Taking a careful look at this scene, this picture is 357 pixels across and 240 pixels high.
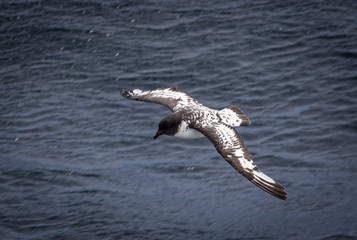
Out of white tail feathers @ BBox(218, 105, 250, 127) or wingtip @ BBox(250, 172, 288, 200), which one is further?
white tail feathers @ BBox(218, 105, 250, 127)

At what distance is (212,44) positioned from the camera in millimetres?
18781

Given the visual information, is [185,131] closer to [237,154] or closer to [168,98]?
[237,154]

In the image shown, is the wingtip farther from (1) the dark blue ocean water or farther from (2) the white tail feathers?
(1) the dark blue ocean water

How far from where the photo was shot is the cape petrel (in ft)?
36.0

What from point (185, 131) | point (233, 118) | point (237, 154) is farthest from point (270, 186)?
point (185, 131)

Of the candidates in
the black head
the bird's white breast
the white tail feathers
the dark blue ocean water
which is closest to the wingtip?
the white tail feathers

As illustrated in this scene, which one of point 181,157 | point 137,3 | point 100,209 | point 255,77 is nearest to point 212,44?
point 255,77

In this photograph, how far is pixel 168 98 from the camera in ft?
46.7

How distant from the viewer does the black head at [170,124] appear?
12.5 meters

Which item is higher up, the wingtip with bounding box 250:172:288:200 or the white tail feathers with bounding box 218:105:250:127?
the white tail feathers with bounding box 218:105:250:127

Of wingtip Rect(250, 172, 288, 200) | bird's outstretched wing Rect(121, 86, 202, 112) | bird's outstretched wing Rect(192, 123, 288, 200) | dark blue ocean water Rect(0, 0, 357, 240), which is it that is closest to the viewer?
wingtip Rect(250, 172, 288, 200)

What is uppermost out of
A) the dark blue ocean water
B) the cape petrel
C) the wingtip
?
the cape petrel

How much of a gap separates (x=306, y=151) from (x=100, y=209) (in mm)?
4844

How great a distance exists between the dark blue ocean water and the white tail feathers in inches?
82.1
